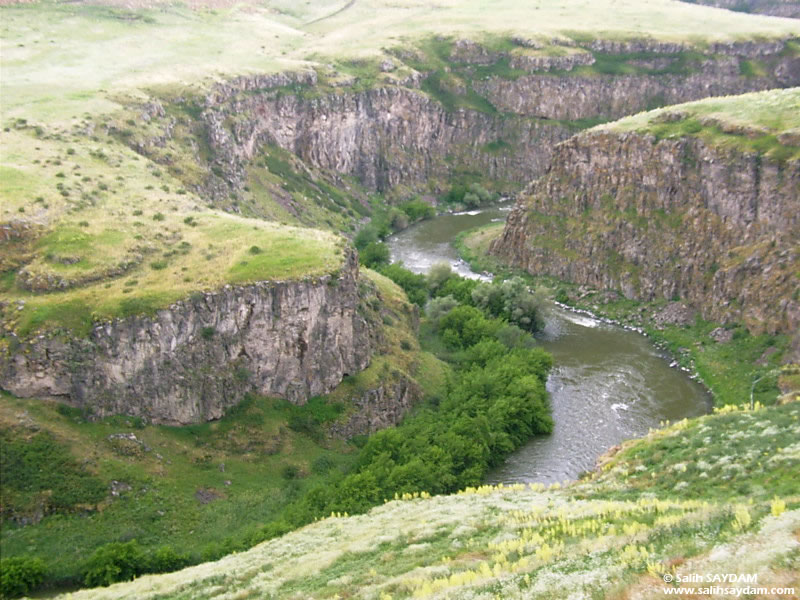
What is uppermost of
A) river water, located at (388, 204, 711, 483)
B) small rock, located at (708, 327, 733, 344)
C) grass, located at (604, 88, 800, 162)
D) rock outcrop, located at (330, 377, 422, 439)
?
grass, located at (604, 88, 800, 162)

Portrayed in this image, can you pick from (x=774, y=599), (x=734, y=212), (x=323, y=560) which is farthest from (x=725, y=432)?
(x=734, y=212)

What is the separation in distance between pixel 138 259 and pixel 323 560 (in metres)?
39.8

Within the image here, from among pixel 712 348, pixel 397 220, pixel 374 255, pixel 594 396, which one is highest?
pixel 712 348

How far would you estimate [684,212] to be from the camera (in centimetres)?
9794

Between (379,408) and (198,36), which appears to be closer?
(379,408)

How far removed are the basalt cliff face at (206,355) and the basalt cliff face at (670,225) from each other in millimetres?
46557

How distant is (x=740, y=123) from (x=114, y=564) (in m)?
87.8

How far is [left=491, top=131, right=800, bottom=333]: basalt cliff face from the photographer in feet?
277

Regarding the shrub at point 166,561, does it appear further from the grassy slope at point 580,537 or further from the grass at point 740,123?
the grass at point 740,123

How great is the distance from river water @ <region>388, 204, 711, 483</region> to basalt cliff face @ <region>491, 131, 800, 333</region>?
33.8 ft

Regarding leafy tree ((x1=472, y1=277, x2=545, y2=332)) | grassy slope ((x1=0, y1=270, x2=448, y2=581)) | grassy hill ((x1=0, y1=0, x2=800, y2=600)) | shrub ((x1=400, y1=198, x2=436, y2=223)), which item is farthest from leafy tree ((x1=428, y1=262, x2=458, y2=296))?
shrub ((x1=400, y1=198, x2=436, y2=223))

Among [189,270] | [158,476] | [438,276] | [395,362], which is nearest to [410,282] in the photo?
[438,276]

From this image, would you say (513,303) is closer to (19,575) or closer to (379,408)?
(379,408)

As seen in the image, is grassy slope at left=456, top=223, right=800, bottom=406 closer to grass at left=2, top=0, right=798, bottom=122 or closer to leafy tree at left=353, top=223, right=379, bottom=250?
leafy tree at left=353, top=223, right=379, bottom=250
